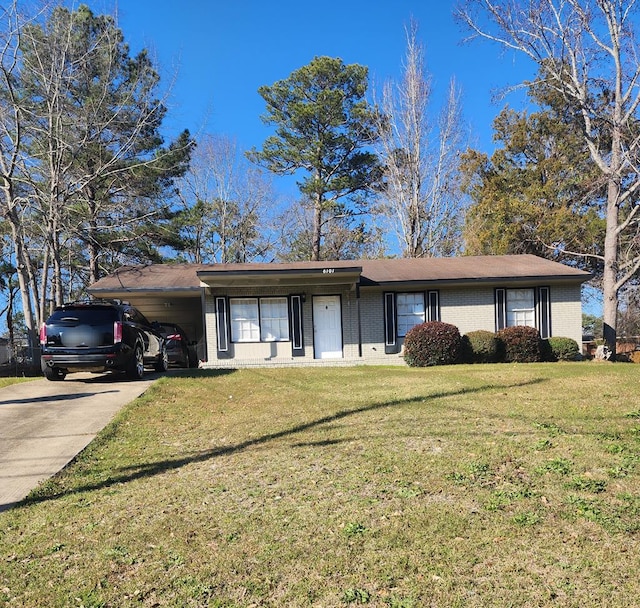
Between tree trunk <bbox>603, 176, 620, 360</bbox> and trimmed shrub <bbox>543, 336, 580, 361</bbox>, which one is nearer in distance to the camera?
trimmed shrub <bbox>543, 336, 580, 361</bbox>

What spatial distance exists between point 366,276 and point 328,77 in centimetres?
Result: 1663

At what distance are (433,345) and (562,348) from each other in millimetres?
4605

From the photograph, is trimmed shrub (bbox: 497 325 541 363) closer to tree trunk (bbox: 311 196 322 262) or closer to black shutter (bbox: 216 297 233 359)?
black shutter (bbox: 216 297 233 359)

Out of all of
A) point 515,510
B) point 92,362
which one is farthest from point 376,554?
point 92,362

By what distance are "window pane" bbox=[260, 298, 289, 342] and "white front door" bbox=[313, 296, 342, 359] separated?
102 centimetres

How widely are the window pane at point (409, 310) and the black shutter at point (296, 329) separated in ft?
10.9

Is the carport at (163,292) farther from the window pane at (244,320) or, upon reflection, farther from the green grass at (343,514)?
the green grass at (343,514)

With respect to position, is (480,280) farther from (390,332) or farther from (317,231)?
(317,231)

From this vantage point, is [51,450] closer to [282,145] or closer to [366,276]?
[366,276]

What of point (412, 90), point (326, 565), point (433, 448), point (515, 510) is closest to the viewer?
point (326, 565)

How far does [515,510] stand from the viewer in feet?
11.8

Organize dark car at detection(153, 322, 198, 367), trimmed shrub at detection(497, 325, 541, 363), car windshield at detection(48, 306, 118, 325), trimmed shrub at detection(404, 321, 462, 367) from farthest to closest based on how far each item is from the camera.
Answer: dark car at detection(153, 322, 198, 367) → trimmed shrub at detection(497, 325, 541, 363) → trimmed shrub at detection(404, 321, 462, 367) → car windshield at detection(48, 306, 118, 325)

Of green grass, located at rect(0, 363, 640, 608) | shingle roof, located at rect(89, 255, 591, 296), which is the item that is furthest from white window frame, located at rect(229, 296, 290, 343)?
green grass, located at rect(0, 363, 640, 608)

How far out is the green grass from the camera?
8.86ft
